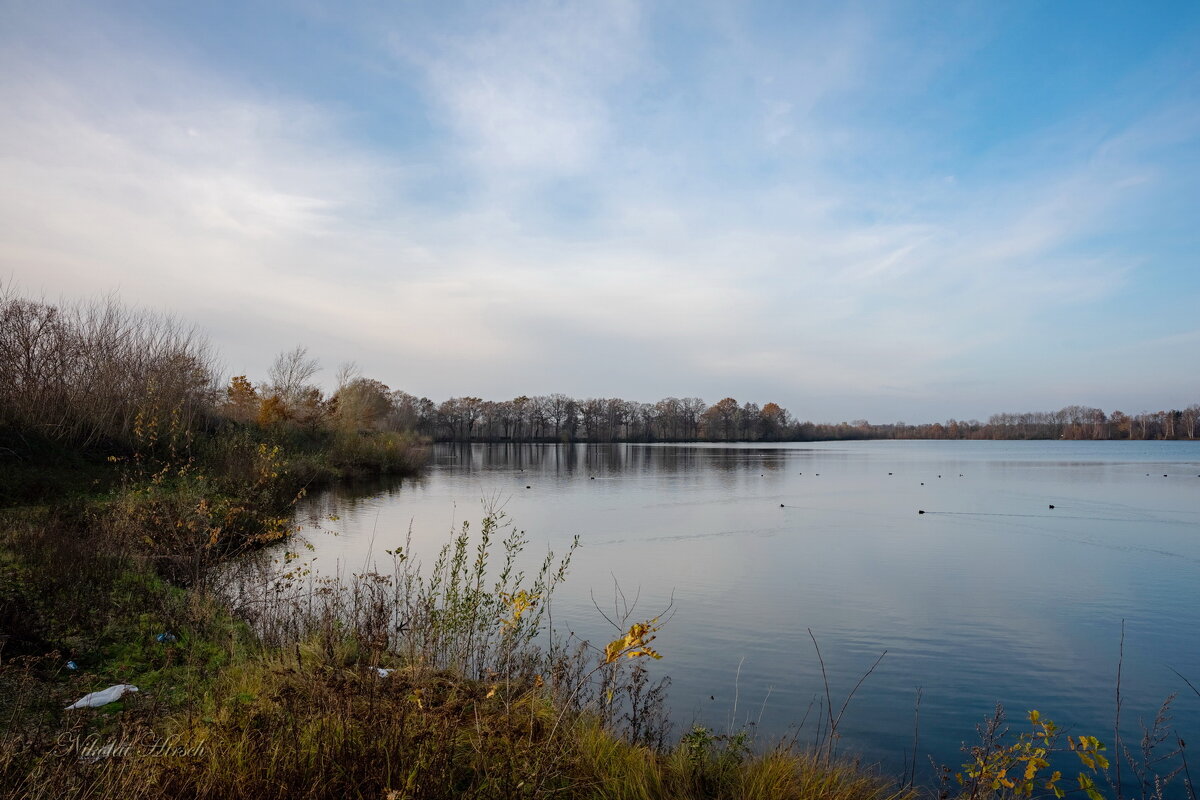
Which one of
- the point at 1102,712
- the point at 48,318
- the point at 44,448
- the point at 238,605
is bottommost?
the point at 1102,712

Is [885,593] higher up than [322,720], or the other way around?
Result: [322,720]

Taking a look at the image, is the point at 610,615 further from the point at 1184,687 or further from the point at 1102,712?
the point at 1184,687

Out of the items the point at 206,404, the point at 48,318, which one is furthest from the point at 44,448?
the point at 206,404

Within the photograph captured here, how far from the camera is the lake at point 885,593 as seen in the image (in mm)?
7145

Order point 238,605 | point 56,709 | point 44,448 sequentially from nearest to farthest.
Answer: point 56,709 < point 238,605 < point 44,448

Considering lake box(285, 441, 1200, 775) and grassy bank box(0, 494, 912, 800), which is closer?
grassy bank box(0, 494, 912, 800)

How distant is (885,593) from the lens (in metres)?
A: 11.8

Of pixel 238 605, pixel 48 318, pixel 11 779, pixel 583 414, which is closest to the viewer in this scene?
pixel 11 779

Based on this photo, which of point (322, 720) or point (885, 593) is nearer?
point (322, 720)

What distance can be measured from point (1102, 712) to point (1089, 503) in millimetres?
20872

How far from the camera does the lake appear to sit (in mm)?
7145

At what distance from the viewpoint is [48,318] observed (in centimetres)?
1766

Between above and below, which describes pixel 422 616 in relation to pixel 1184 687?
above

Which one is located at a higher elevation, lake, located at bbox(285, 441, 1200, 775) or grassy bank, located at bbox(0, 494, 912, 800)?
grassy bank, located at bbox(0, 494, 912, 800)
